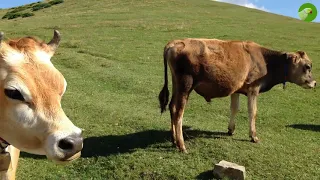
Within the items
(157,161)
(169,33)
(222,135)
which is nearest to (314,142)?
(222,135)

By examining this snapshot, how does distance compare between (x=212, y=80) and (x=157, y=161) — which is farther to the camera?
(x=212, y=80)

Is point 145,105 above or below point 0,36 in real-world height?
below

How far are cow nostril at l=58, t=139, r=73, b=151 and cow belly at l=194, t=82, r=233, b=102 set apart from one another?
586 cm

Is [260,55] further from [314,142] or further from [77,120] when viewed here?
[77,120]

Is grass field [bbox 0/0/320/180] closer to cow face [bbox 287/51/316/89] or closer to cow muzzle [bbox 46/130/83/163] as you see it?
cow face [bbox 287/51/316/89]

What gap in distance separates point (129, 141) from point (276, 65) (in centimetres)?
423

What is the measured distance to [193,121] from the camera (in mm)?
11250

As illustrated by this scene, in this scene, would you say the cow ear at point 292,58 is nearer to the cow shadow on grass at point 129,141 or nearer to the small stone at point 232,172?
the cow shadow on grass at point 129,141

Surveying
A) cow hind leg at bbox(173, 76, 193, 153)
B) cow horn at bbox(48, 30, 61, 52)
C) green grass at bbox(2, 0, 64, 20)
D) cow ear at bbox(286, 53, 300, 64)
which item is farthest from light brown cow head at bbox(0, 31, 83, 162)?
green grass at bbox(2, 0, 64, 20)

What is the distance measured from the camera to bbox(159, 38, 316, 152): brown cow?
28.3 feet

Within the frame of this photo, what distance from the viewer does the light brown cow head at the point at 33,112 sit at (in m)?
3.31

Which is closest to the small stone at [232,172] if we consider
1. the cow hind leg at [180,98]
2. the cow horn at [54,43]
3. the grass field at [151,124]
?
the grass field at [151,124]

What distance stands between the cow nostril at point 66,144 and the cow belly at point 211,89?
231 inches

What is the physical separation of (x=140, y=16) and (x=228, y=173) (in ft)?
117
